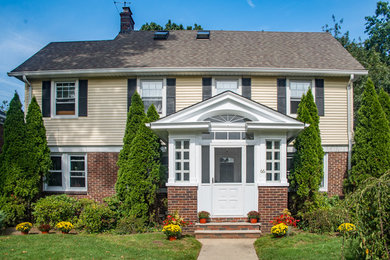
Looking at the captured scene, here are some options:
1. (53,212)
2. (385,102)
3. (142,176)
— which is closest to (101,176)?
(53,212)

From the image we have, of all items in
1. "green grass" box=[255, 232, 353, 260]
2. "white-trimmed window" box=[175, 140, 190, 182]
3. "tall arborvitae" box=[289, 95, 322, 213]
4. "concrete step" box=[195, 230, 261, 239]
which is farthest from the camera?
"tall arborvitae" box=[289, 95, 322, 213]

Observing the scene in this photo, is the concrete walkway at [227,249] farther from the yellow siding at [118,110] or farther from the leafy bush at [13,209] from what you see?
the leafy bush at [13,209]

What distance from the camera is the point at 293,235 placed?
28.6 feet

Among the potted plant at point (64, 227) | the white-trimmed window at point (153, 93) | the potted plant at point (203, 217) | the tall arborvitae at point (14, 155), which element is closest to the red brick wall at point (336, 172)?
the potted plant at point (203, 217)

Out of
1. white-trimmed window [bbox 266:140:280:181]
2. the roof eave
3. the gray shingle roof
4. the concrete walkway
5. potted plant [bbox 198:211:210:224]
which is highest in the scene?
the gray shingle roof

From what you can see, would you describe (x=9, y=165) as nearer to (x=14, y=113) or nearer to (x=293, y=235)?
(x=14, y=113)

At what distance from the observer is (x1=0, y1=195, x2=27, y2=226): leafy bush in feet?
34.2

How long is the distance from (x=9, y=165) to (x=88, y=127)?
118 inches

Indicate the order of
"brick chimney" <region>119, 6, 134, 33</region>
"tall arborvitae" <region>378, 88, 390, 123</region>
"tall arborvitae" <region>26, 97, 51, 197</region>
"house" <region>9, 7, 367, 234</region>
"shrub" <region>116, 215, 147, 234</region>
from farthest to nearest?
"brick chimney" <region>119, 6, 134, 33</region>, "house" <region>9, 7, 367, 234</region>, "tall arborvitae" <region>378, 88, 390, 123</region>, "tall arborvitae" <region>26, 97, 51, 197</region>, "shrub" <region>116, 215, 147, 234</region>

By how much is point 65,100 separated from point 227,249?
8.70m

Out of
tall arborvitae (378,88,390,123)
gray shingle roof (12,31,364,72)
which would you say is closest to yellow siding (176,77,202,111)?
gray shingle roof (12,31,364,72)

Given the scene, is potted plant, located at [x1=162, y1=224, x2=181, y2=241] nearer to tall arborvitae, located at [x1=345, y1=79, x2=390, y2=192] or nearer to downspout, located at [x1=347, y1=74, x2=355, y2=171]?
tall arborvitae, located at [x1=345, y1=79, x2=390, y2=192]

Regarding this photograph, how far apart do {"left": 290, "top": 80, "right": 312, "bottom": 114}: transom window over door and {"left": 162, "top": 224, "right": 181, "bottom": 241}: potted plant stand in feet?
22.3

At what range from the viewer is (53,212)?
33.6ft
